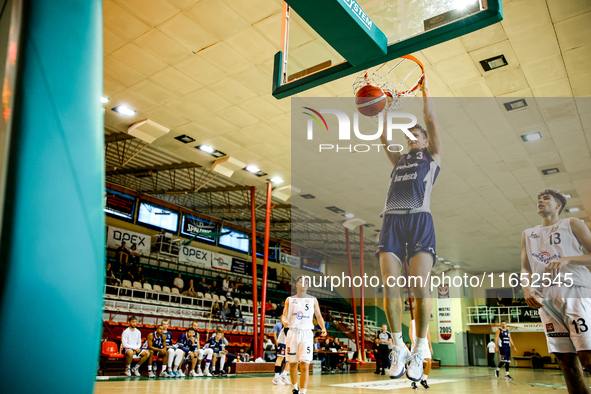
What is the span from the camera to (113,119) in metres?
10.8

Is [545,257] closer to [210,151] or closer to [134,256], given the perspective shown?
[210,151]

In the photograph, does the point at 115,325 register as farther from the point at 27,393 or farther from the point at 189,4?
the point at 27,393

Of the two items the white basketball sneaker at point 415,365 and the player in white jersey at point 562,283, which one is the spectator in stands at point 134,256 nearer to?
the white basketball sneaker at point 415,365

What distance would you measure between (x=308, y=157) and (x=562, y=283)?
24.3 feet

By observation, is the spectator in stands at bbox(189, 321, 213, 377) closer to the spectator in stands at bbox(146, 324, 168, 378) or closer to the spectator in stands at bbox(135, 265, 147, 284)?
the spectator in stands at bbox(146, 324, 168, 378)

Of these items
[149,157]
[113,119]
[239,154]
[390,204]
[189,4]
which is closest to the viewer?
[390,204]

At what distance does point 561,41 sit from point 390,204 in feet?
16.5

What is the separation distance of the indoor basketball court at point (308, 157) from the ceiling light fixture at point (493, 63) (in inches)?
1.4

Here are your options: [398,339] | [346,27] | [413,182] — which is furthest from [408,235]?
[346,27]

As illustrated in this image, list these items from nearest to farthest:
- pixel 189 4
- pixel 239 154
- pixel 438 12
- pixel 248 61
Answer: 1. pixel 438 12
2. pixel 189 4
3. pixel 248 61
4. pixel 239 154

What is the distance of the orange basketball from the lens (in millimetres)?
5094

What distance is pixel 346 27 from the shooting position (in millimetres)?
3682

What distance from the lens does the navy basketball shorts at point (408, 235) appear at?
4.35 metres

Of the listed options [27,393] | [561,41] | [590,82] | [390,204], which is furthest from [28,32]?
[590,82]
